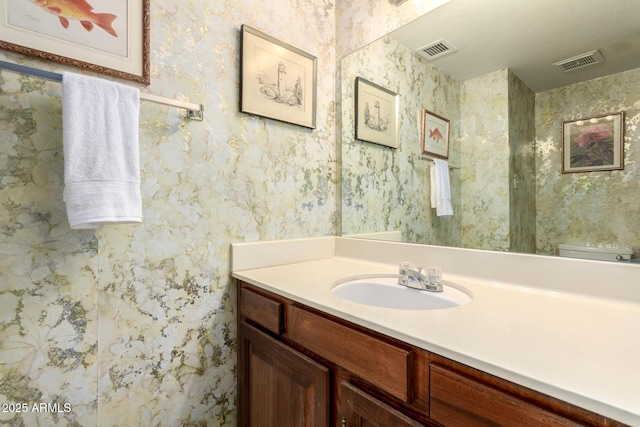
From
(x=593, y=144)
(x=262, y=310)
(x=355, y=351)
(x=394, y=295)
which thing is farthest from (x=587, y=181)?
(x=262, y=310)

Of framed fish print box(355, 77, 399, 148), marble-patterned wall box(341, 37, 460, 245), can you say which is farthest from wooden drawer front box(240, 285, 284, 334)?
framed fish print box(355, 77, 399, 148)

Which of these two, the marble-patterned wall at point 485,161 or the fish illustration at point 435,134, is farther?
the fish illustration at point 435,134

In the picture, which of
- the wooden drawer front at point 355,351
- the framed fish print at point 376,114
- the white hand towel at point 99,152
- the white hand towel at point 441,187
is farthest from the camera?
the framed fish print at point 376,114

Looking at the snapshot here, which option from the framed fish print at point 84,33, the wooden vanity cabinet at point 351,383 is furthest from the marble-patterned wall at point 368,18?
the wooden vanity cabinet at point 351,383

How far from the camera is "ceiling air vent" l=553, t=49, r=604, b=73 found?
83 cm

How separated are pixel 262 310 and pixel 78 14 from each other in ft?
3.42

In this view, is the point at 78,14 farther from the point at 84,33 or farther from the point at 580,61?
the point at 580,61

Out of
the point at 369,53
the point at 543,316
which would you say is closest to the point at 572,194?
the point at 543,316

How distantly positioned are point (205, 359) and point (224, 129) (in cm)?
86

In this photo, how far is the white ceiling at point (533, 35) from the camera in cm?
81

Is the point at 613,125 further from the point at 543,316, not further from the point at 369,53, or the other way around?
the point at 369,53

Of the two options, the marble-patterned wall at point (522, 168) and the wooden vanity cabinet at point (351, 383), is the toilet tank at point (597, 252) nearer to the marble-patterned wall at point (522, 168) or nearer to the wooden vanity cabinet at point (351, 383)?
the marble-patterned wall at point (522, 168)

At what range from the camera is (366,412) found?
676 millimetres

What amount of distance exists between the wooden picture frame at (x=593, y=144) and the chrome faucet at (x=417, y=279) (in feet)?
1.65
